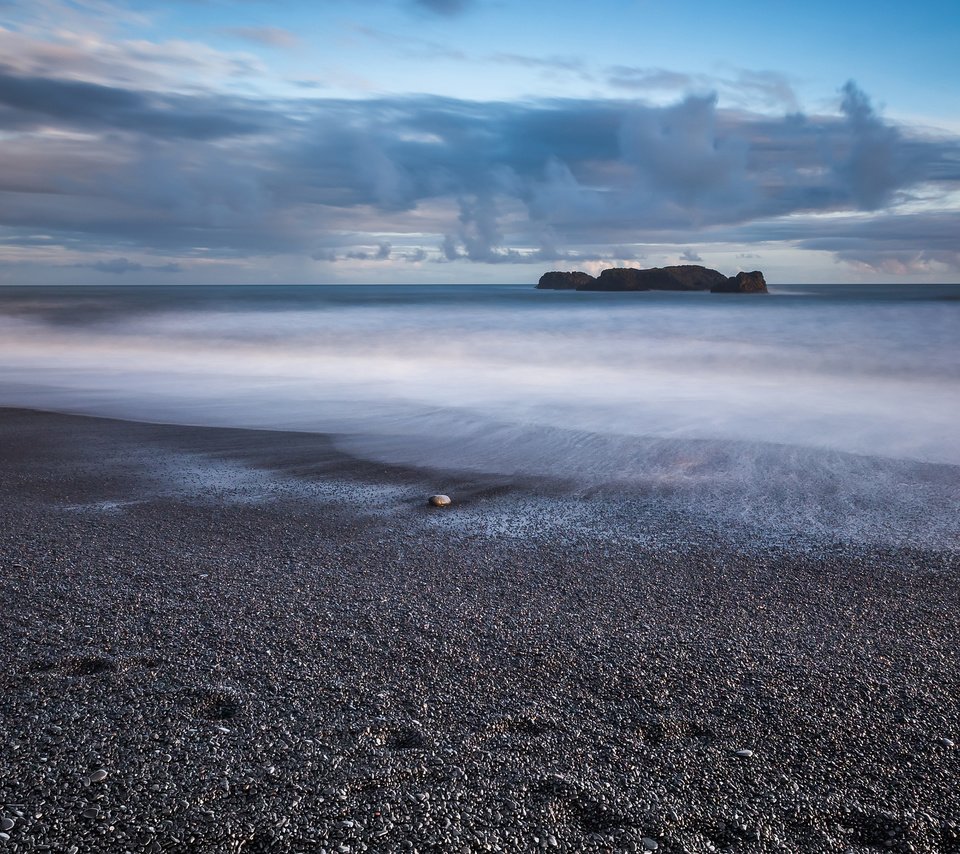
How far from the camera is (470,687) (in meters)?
3.03

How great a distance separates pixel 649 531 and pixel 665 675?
2.03 metres

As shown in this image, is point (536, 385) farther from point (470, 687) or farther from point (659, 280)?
point (659, 280)

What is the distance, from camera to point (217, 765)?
2.51 metres

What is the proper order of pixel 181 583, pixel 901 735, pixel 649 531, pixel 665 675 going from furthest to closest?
pixel 649 531, pixel 181 583, pixel 665 675, pixel 901 735

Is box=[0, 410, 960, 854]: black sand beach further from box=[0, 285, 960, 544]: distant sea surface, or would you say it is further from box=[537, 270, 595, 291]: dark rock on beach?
box=[537, 270, 595, 291]: dark rock on beach

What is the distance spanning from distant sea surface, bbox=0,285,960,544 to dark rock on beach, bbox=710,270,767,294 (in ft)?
192

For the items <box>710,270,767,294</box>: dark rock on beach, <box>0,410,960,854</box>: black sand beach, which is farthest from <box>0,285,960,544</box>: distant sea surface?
<box>710,270,767,294</box>: dark rock on beach

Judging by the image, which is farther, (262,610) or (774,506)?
(774,506)

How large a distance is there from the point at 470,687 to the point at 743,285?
295ft

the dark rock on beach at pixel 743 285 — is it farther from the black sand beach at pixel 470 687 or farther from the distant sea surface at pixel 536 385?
the black sand beach at pixel 470 687

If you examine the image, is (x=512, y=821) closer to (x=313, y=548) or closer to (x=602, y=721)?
(x=602, y=721)

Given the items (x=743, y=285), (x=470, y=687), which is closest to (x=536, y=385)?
(x=470, y=687)

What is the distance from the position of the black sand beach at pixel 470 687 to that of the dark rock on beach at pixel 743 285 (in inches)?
3367

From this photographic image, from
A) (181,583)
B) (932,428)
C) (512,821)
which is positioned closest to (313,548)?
(181,583)
